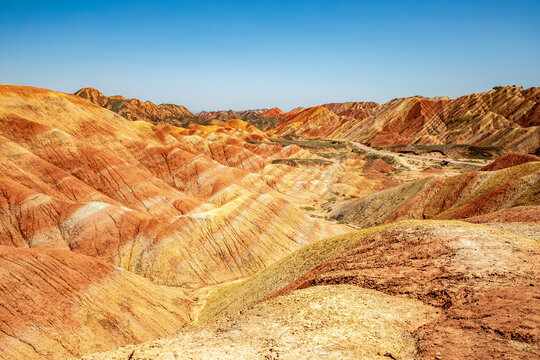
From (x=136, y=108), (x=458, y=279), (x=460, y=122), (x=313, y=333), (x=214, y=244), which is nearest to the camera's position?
(x=313, y=333)

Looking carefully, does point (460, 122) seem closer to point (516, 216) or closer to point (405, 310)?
point (516, 216)

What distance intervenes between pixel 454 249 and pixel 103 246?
92.0 ft

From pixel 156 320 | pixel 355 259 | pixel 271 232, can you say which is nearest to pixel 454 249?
pixel 355 259

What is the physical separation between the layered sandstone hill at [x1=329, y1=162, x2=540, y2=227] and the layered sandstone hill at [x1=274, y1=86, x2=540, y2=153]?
58.2 metres

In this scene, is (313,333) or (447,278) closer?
(313,333)

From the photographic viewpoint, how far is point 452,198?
3528 cm

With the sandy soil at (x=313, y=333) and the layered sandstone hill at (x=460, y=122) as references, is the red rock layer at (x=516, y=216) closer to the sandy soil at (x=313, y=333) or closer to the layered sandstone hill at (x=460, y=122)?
the sandy soil at (x=313, y=333)

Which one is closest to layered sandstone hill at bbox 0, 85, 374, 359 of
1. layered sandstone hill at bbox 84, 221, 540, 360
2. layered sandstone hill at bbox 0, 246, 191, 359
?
layered sandstone hill at bbox 0, 246, 191, 359

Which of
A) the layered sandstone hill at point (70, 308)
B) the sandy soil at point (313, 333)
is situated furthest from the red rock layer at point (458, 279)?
the layered sandstone hill at point (70, 308)

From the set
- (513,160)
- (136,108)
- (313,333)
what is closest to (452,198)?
(513,160)

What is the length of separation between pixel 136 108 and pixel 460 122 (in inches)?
5471

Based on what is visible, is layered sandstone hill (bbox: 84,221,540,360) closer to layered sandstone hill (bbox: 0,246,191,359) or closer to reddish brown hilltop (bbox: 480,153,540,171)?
layered sandstone hill (bbox: 0,246,191,359)

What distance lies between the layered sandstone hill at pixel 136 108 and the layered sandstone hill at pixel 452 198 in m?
126

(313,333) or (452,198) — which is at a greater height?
(452,198)
